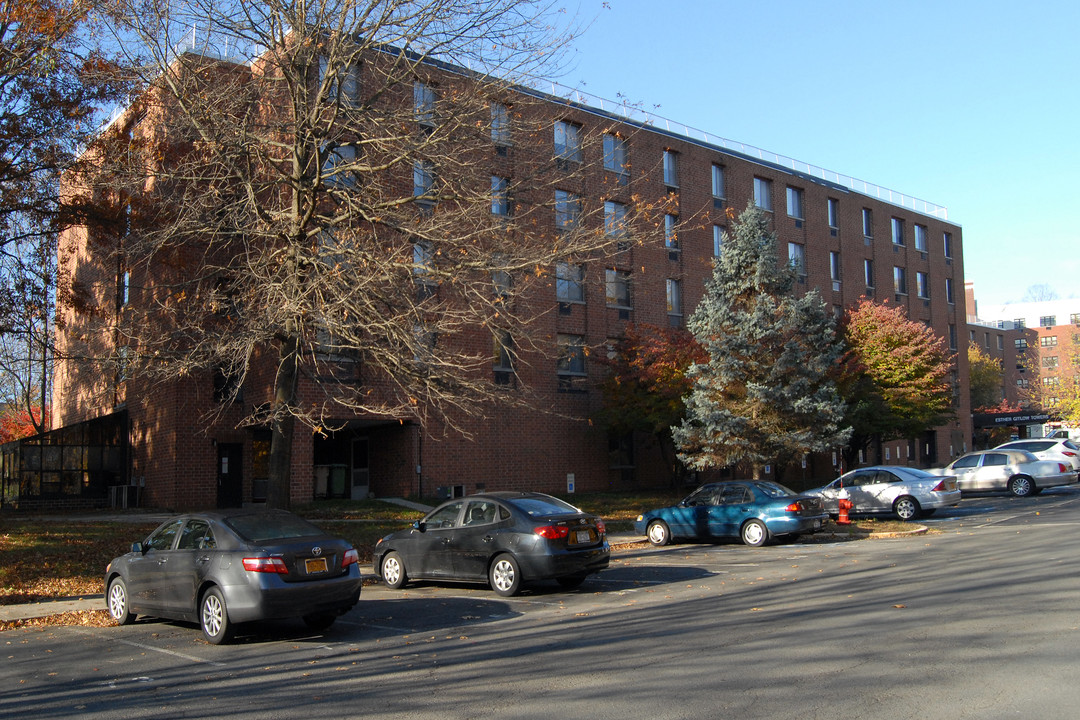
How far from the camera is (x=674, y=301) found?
125 feet

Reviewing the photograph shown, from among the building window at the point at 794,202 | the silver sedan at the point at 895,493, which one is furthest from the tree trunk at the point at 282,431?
the building window at the point at 794,202

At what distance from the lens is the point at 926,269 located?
54062mm

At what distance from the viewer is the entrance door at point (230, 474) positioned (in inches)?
1105

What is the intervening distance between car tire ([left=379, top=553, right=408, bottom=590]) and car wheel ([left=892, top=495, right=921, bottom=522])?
48.1 feet

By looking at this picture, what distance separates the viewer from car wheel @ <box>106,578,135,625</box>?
1132 cm

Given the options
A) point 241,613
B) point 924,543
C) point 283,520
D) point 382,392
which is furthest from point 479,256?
point 382,392

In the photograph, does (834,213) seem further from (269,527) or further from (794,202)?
(269,527)

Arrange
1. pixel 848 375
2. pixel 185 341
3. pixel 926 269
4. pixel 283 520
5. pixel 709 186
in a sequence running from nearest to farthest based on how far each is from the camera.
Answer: pixel 283 520, pixel 185 341, pixel 848 375, pixel 709 186, pixel 926 269

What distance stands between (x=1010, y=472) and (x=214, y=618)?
27.8 meters

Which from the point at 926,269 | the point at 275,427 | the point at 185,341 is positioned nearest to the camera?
the point at 275,427

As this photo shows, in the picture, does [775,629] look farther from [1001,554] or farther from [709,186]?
[709,186]

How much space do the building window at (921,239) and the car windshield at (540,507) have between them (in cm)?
4668

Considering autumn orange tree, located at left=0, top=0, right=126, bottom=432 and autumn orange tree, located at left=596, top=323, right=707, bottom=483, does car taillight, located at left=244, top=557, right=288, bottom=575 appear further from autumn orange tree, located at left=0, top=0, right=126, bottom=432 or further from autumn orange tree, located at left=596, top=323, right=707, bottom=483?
autumn orange tree, located at left=596, top=323, right=707, bottom=483

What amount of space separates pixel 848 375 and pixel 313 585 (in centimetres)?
2561
